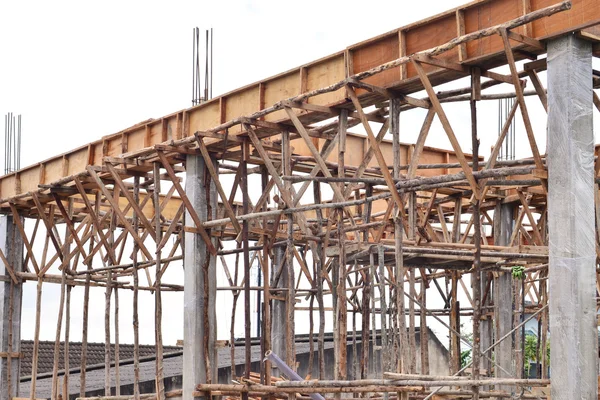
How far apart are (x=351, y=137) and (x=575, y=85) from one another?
9.65 meters

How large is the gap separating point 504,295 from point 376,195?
21.9 ft

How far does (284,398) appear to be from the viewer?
18.8 meters

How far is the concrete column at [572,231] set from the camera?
520 inches

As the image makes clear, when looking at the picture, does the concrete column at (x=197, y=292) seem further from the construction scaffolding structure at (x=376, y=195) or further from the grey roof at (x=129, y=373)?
the grey roof at (x=129, y=373)

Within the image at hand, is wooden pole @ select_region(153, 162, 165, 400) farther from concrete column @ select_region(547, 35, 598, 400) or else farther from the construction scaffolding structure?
concrete column @ select_region(547, 35, 598, 400)

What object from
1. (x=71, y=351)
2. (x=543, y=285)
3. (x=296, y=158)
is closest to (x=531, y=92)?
(x=296, y=158)

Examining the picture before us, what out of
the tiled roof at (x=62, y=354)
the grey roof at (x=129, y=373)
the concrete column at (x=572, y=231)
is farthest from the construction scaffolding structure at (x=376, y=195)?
the tiled roof at (x=62, y=354)

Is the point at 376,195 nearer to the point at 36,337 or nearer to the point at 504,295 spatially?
the point at 504,295

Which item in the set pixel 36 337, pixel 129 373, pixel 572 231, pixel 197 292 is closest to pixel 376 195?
pixel 197 292

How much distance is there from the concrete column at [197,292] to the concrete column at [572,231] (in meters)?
9.33

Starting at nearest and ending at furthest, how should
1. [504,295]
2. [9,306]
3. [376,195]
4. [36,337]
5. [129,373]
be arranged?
[376,195] < [504,295] < [36,337] < [9,306] < [129,373]

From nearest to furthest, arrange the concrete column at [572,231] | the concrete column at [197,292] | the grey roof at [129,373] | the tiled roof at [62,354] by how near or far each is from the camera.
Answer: the concrete column at [572,231] → the concrete column at [197,292] → the grey roof at [129,373] → the tiled roof at [62,354]

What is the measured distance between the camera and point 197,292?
70.1 feet

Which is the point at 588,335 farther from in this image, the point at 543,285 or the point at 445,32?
the point at 543,285
